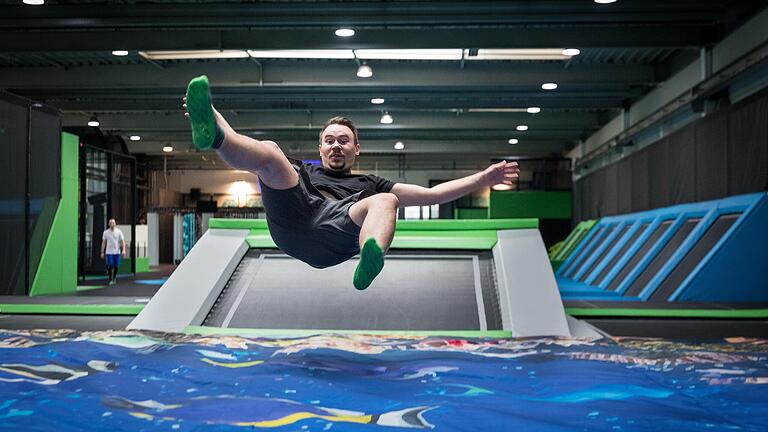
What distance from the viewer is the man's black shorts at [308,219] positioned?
9.55ft

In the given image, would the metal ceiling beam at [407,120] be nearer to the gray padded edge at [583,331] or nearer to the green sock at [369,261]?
the gray padded edge at [583,331]

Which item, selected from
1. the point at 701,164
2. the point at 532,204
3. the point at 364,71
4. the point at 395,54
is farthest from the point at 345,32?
the point at 532,204

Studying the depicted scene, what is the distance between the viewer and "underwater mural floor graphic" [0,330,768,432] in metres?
2.31

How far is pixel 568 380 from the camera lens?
2914 millimetres

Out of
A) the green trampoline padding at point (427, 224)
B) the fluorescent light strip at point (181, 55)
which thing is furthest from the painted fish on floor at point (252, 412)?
the fluorescent light strip at point (181, 55)

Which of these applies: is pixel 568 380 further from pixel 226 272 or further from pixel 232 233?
pixel 232 233

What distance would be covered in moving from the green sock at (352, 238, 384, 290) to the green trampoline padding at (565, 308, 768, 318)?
3142mm

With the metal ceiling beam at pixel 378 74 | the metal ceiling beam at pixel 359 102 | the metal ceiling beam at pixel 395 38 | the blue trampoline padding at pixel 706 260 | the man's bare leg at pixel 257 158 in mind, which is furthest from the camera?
the metal ceiling beam at pixel 359 102

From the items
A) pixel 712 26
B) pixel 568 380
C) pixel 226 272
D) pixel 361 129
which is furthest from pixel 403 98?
pixel 568 380

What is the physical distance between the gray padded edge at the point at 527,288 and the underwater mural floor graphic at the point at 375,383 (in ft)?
0.62

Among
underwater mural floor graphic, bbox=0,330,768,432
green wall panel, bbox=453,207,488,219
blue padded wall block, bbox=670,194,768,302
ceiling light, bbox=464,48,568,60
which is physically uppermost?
ceiling light, bbox=464,48,568,60

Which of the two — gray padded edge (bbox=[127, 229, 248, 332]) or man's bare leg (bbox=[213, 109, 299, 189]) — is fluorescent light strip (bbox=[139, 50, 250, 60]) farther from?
man's bare leg (bbox=[213, 109, 299, 189])

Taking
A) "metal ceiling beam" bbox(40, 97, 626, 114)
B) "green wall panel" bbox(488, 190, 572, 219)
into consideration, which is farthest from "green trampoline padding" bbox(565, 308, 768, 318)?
"green wall panel" bbox(488, 190, 572, 219)

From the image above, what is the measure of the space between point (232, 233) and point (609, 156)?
11.1 meters
